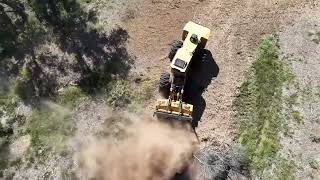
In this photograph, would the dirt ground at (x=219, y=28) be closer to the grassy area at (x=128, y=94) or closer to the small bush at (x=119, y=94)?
the grassy area at (x=128, y=94)

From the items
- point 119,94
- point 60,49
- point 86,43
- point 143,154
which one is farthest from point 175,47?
point 60,49

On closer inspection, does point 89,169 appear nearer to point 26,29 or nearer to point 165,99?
point 165,99

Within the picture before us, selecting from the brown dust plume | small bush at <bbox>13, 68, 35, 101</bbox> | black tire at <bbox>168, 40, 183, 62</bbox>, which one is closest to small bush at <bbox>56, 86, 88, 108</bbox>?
small bush at <bbox>13, 68, 35, 101</bbox>

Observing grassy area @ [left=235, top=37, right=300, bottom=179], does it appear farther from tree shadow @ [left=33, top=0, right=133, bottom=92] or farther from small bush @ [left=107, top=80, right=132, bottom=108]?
tree shadow @ [left=33, top=0, right=133, bottom=92]

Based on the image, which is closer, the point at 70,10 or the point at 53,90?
the point at 53,90

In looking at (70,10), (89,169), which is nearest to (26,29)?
(70,10)

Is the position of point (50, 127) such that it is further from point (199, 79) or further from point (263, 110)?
point (263, 110)
